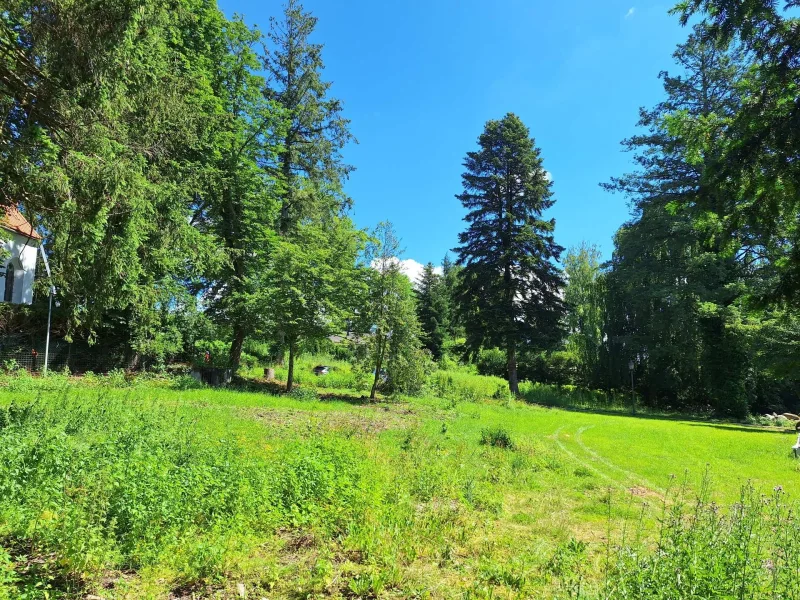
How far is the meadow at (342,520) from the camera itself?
3.18 m

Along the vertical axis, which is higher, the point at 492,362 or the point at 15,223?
the point at 15,223

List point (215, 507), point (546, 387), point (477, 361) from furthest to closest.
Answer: point (477, 361) < point (546, 387) < point (215, 507)

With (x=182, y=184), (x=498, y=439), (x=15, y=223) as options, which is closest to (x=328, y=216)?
(x=182, y=184)

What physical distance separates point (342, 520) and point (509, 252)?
25070 millimetres

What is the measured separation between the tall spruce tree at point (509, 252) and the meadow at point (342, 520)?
18943mm

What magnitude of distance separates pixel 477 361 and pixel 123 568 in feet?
112

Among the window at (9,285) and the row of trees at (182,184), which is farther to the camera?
the window at (9,285)

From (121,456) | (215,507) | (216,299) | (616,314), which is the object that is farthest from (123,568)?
(616,314)

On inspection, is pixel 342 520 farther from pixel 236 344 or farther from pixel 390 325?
pixel 236 344

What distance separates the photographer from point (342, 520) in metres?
4.51

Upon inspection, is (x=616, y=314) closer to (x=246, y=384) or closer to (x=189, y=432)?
(x=246, y=384)

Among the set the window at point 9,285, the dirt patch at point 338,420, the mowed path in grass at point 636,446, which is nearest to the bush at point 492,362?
the mowed path in grass at point 636,446

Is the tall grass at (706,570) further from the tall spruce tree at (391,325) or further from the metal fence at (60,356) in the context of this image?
the metal fence at (60,356)

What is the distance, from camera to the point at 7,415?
6.53m
